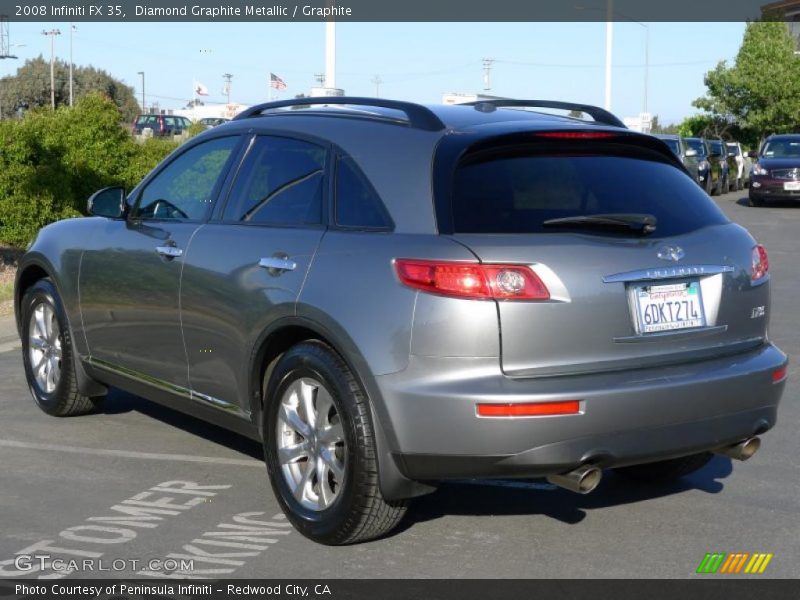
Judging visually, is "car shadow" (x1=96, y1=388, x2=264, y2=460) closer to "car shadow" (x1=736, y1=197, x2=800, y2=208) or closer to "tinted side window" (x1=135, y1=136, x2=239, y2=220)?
"tinted side window" (x1=135, y1=136, x2=239, y2=220)

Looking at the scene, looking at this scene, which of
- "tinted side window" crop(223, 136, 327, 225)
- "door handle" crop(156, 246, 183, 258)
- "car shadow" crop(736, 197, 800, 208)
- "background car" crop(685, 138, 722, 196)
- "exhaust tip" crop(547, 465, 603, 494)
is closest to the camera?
"exhaust tip" crop(547, 465, 603, 494)

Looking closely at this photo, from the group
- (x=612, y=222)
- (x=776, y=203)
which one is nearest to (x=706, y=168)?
(x=776, y=203)

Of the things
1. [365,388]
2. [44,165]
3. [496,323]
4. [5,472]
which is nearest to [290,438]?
[365,388]

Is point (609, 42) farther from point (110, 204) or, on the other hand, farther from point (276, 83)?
point (110, 204)

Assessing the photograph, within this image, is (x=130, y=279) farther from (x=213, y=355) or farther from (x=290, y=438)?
(x=290, y=438)

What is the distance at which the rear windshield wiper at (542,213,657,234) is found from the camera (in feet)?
15.7

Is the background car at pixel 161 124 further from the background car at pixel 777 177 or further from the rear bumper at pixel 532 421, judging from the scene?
the rear bumper at pixel 532 421

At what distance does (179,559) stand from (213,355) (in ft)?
3.76

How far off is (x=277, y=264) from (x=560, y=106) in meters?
1.71

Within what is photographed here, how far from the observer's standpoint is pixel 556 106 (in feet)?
19.9

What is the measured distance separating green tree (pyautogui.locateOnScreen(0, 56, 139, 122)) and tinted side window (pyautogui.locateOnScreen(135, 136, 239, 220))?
86.9 m

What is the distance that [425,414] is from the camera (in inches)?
181

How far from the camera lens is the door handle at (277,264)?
523 centimetres

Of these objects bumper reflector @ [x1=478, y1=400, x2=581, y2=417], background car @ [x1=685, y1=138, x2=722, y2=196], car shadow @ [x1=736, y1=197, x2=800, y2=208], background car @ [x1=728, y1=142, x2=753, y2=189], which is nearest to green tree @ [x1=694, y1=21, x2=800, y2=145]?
background car @ [x1=728, y1=142, x2=753, y2=189]
